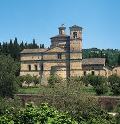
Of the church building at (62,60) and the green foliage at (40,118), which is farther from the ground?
the church building at (62,60)

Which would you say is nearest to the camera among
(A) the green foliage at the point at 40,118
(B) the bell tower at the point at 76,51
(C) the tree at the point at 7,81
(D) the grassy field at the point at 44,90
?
(A) the green foliage at the point at 40,118

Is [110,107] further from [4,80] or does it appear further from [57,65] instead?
[57,65]

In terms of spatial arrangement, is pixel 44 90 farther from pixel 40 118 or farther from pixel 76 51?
pixel 76 51

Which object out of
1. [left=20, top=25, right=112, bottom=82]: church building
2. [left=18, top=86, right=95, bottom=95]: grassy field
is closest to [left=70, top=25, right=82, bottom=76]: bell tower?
[left=20, top=25, right=112, bottom=82]: church building

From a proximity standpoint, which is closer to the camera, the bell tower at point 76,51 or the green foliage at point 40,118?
the green foliage at point 40,118

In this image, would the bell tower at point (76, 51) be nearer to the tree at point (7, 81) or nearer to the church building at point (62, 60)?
the church building at point (62, 60)

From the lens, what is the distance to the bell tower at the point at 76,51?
63844mm

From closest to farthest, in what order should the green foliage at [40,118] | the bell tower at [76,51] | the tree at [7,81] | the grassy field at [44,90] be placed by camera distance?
the green foliage at [40,118], the grassy field at [44,90], the tree at [7,81], the bell tower at [76,51]

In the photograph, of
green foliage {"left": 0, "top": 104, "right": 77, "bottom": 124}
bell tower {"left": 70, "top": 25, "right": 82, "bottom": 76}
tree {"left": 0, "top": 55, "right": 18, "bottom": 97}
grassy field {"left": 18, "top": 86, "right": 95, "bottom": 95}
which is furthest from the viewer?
bell tower {"left": 70, "top": 25, "right": 82, "bottom": 76}

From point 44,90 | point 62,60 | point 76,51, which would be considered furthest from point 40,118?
point 62,60

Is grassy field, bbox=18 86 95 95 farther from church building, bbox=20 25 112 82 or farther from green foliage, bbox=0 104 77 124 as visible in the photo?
green foliage, bbox=0 104 77 124

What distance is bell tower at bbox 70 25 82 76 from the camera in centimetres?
6384

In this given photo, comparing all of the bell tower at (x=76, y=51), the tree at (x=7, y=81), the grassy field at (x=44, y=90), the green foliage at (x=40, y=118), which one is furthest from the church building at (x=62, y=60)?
the green foliage at (x=40, y=118)

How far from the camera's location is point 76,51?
64.0 m
